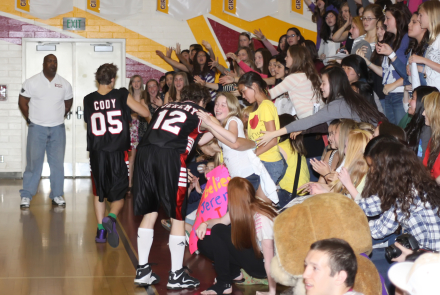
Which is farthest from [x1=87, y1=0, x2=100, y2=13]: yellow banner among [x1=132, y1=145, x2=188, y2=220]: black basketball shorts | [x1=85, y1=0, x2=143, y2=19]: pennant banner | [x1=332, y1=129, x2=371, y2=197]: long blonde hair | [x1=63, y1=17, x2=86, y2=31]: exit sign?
[x1=332, y1=129, x2=371, y2=197]: long blonde hair

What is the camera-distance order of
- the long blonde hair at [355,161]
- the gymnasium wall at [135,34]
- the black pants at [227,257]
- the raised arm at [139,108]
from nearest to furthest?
the long blonde hair at [355,161] → the black pants at [227,257] → the raised arm at [139,108] → the gymnasium wall at [135,34]

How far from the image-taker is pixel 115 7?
35.0 ft

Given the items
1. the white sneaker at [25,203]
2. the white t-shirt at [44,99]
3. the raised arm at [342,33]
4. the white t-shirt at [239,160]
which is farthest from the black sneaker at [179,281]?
the raised arm at [342,33]

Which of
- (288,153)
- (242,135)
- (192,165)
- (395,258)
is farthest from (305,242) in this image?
(192,165)

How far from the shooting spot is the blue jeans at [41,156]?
25.3ft

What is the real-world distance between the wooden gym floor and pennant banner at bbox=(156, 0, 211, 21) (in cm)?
490

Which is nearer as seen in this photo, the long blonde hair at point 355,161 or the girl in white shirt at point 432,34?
the long blonde hair at point 355,161

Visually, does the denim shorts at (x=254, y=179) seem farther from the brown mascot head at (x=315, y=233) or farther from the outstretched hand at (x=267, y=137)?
the brown mascot head at (x=315, y=233)

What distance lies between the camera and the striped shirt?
5.68 metres

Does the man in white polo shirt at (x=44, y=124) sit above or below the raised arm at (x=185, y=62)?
below

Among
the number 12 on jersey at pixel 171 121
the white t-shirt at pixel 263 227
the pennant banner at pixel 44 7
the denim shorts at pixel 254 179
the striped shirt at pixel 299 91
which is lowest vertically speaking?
the white t-shirt at pixel 263 227

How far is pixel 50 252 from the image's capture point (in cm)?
530

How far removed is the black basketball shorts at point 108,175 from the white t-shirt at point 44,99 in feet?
8.14

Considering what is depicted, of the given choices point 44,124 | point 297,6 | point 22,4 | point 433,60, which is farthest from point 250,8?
point 433,60
